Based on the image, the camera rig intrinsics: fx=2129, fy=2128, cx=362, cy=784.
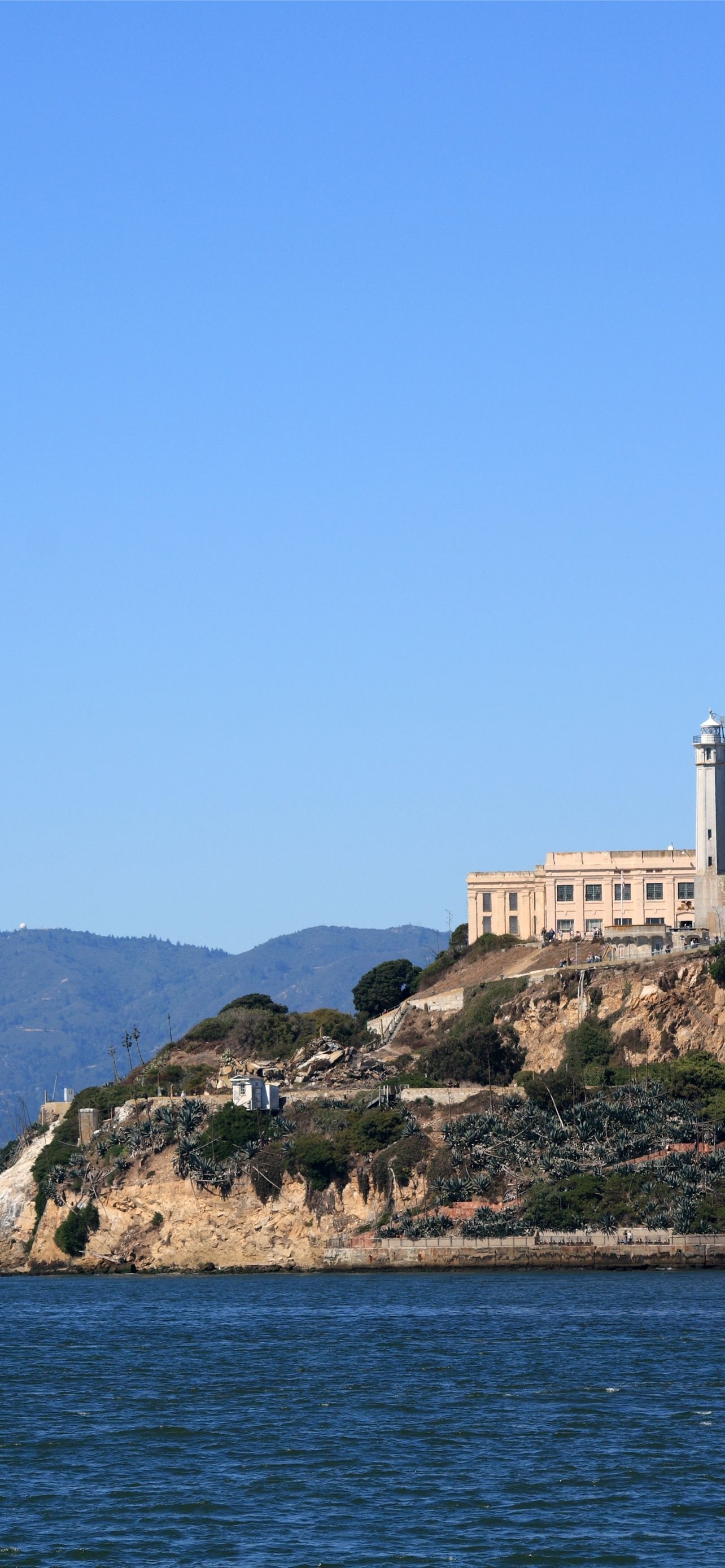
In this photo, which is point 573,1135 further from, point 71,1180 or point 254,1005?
point 254,1005

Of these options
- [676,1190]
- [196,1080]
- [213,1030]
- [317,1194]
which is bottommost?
[317,1194]

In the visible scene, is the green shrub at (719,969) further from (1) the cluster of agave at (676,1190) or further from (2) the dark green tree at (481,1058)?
(1) the cluster of agave at (676,1190)

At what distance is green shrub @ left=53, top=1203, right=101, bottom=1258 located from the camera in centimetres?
11194

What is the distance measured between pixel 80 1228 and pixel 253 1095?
1158cm

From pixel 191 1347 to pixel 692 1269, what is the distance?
29.0 metres

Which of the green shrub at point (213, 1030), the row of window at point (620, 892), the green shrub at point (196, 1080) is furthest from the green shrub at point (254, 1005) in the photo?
the row of window at point (620, 892)

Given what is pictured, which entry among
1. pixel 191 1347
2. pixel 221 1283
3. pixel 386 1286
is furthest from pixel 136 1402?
pixel 221 1283

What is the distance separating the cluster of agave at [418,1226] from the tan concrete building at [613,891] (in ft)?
109

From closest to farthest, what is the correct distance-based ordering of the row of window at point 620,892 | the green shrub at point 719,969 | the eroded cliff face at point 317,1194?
the eroded cliff face at point 317,1194 → the green shrub at point 719,969 → the row of window at point 620,892

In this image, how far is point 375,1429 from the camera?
54812 millimetres

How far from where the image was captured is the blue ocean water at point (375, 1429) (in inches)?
1666

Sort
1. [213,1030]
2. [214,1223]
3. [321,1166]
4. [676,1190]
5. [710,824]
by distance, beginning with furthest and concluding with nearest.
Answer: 1. [213,1030]
2. [710,824]
3. [214,1223]
4. [321,1166]
5. [676,1190]

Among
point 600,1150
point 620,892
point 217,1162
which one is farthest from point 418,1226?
point 620,892

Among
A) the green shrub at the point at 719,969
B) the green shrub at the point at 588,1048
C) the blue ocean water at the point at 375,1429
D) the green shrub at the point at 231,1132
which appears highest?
the green shrub at the point at 719,969
